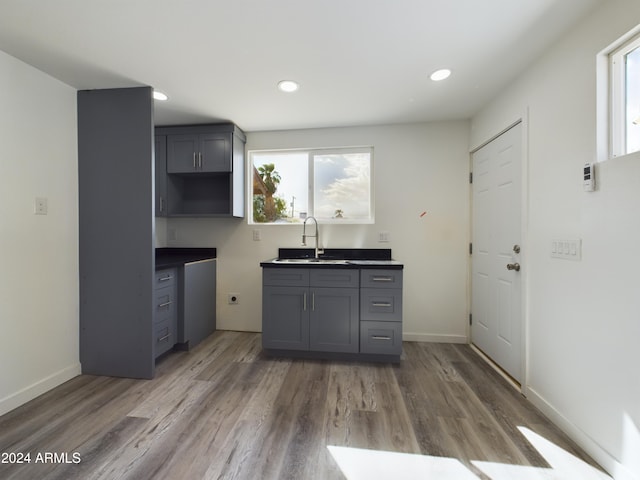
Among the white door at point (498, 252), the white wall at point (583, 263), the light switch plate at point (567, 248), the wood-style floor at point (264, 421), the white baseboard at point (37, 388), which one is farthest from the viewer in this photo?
the white door at point (498, 252)

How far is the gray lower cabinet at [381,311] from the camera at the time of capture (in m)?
2.30

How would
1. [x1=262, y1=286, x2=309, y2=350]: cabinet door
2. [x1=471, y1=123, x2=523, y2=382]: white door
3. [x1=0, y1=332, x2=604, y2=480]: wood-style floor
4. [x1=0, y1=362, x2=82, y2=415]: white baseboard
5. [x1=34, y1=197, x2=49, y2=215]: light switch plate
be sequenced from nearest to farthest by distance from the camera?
[x1=0, y1=332, x2=604, y2=480]: wood-style floor → [x1=0, y1=362, x2=82, y2=415]: white baseboard → [x1=34, y1=197, x2=49, y2=215]: light switch plate → [x1=471, y1=123, x2=523, y2=382]: white door → [x1=262, y1=286, x2=309, y2=350]: cabinet door

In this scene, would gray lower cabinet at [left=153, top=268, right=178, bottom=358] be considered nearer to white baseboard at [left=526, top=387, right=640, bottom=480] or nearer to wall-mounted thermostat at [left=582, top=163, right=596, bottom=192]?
white baseboard at [left=526, top=387, right=640, bottom=480]

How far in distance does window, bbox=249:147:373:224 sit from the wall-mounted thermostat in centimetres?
179

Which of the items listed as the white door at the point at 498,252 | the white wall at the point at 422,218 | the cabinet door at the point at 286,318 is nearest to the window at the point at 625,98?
the white door at the point at 498,252

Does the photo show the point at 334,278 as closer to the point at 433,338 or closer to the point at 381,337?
the point at 381,337

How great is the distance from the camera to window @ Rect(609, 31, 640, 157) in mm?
1234

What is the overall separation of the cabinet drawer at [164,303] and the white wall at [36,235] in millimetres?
598

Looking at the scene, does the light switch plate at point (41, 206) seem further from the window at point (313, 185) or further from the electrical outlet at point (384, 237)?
the electrical outlet at point (384, 237)

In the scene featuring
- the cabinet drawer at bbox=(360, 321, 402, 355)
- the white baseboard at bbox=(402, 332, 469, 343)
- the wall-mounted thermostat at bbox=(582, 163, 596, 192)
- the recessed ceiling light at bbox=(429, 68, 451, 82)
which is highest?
the recessed ceiling light at bbox=(429, 68, 451, 82)

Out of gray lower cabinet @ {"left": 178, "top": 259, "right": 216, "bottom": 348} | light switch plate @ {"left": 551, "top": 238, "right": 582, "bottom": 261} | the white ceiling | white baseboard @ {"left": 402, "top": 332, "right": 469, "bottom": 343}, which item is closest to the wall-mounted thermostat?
light switch plate @ {"left": 551, "top": 238, "right": 582, "bottom": 261}

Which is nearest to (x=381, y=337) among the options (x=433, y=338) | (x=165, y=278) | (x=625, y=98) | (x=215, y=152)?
(x=433, y=338)

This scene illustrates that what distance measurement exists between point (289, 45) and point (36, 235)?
220 cm

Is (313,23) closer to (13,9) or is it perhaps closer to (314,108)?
(314,108)
